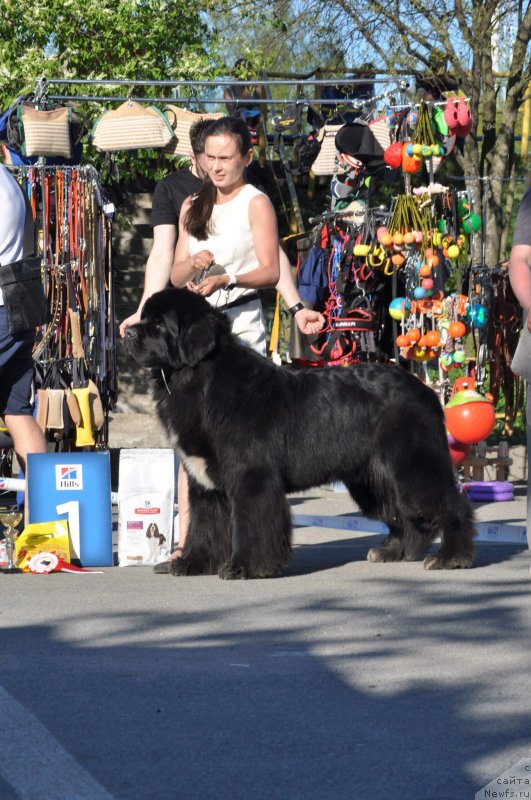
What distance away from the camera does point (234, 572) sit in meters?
5.88

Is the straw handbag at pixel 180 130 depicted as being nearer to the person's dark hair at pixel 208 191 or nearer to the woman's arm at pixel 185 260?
the woman's arm at pixel 185 260

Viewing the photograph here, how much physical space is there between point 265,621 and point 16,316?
254cm

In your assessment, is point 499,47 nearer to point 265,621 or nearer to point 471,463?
point 471,463

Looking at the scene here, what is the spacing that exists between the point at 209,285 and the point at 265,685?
2.54 metres

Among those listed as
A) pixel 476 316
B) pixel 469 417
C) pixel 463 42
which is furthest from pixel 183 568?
pixel 463 42

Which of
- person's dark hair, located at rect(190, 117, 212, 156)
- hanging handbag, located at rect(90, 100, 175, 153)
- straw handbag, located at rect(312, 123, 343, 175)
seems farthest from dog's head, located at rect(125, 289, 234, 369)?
straw handbag, located at rect(312, 123, 343, 175)

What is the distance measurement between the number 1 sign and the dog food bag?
0.09 m

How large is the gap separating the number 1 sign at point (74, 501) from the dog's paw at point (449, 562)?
1.64 metres

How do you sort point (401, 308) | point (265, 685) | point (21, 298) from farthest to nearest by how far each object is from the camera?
point (401, 308) → point (21, 298) → point (265, 685)

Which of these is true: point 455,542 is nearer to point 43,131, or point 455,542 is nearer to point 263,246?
point 263,246

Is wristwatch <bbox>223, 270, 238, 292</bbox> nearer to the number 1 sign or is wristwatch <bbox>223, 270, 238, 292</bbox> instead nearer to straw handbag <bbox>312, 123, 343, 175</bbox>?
the number 1 sign

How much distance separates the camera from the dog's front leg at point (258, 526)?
19.0 ft

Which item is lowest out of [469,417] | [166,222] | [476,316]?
[469,417]

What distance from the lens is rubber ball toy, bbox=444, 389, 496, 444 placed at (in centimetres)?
1002
